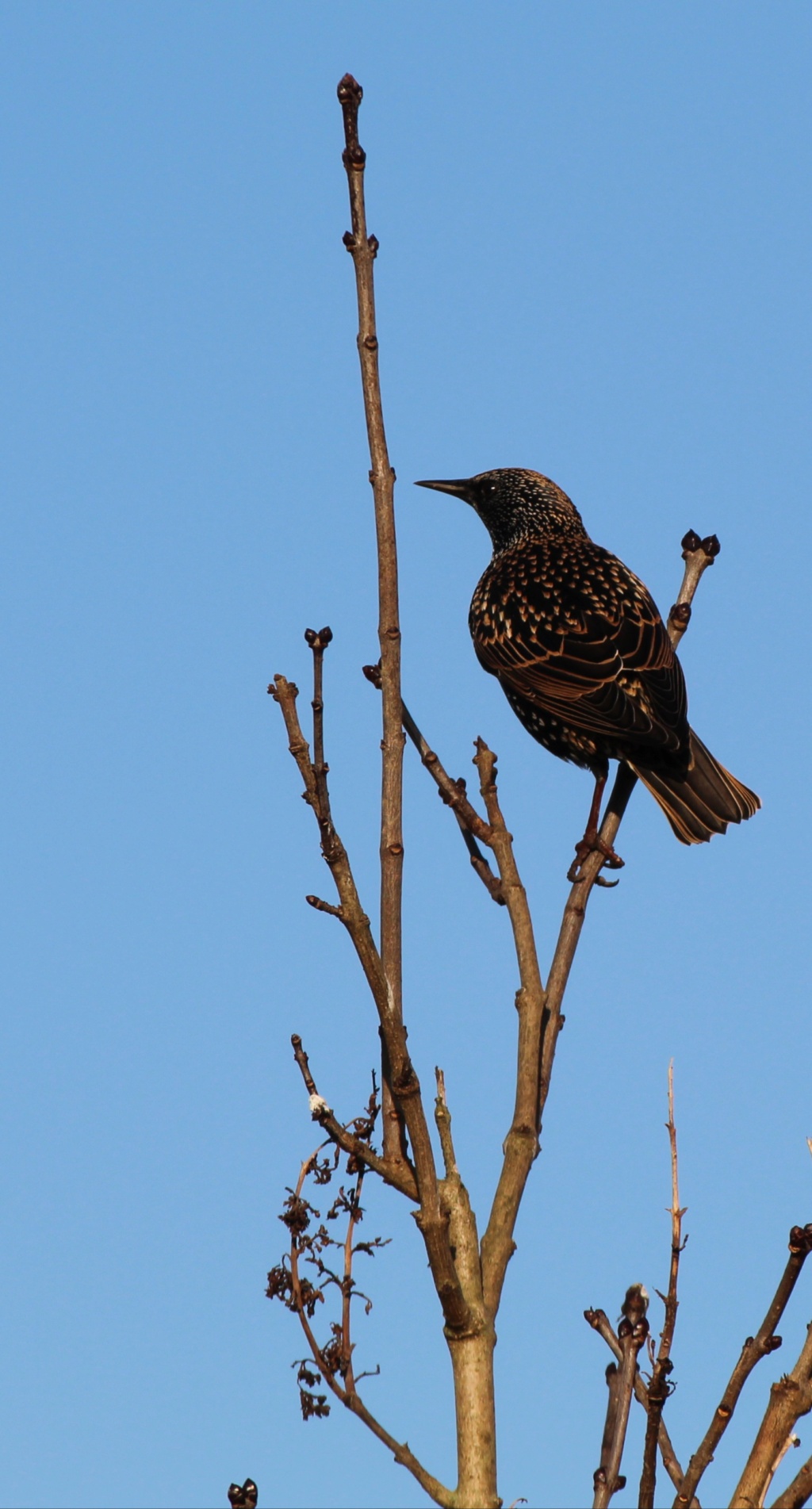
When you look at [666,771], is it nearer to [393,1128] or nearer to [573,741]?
[573,741]

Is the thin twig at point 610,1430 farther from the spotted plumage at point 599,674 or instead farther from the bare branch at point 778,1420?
the spotted plumage at point 599,674

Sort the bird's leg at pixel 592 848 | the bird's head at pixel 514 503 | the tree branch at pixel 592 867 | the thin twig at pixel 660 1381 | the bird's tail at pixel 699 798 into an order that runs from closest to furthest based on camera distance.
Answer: the thin twig at pixel 660 1381 < the tree branch at pixel 592 867 < the bird's leg at pixel 592 848 < the bird's tail at pixel 699 798 < the bird's head at pixel 514 503

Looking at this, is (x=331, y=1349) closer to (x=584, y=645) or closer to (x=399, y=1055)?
(x=399, y=1055)

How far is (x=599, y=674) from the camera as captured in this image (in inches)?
236

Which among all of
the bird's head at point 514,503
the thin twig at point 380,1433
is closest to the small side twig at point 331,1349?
the thin twig at point 380,1433

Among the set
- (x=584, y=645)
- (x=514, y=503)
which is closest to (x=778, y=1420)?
(x=584, y=645)

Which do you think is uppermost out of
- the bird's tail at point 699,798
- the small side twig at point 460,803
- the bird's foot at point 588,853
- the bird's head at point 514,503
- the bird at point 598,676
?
the bird's head at point 514,503

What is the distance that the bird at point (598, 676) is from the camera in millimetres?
5812

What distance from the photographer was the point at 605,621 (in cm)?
622

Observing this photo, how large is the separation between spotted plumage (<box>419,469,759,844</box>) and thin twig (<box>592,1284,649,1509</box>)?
289 cm

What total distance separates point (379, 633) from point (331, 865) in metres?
0.46

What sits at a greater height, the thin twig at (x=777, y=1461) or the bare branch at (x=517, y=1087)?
the bare branch at (x=517, y=1087)

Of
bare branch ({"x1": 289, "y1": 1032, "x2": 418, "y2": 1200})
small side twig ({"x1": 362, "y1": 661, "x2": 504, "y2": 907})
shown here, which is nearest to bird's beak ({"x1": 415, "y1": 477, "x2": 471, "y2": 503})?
small side twig ({"x1": 362, "y1": 661, "x2": 504, "y2": 907})

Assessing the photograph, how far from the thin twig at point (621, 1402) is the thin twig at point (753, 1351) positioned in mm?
109
